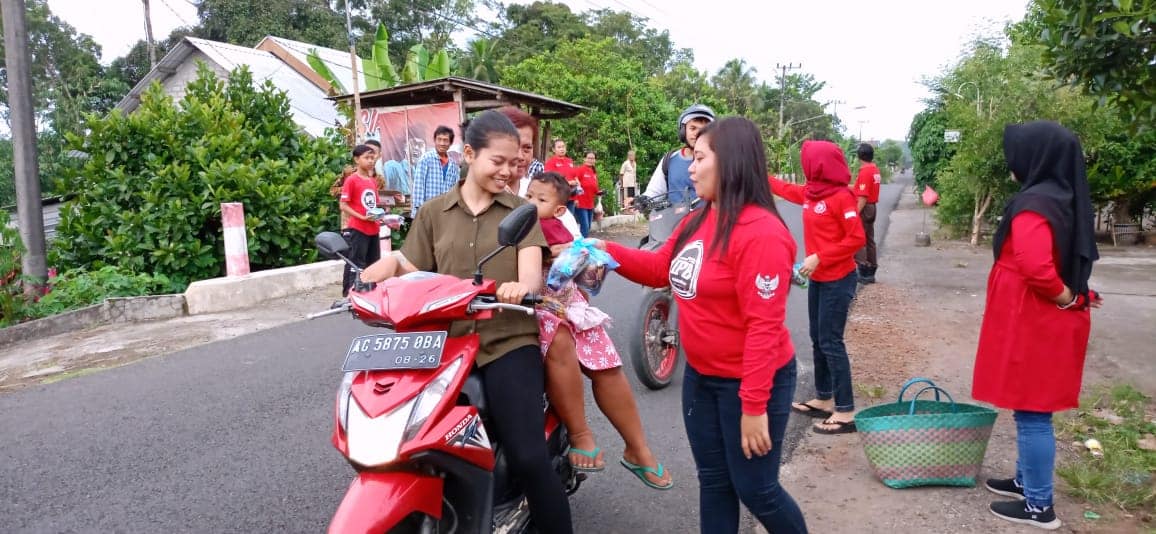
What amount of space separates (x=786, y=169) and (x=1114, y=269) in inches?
1238

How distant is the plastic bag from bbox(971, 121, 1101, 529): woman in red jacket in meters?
1.77

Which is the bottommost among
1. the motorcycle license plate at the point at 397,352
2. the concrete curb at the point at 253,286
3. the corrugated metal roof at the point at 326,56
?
the concrete curb at the point at 253,286

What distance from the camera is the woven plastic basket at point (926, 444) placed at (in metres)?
3.58

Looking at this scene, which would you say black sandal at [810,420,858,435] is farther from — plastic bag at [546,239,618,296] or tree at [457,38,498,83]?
tree at [457,38,498,83]

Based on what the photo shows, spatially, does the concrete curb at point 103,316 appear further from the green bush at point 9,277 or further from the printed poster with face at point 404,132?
the printed poster with face at point 404,132

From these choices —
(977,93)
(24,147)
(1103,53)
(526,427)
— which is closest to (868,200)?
(1103,53)

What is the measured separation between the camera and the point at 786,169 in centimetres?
4194

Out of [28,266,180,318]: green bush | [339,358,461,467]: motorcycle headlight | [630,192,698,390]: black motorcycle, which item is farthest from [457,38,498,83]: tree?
[339,358,461,467]: motorcycle headlight

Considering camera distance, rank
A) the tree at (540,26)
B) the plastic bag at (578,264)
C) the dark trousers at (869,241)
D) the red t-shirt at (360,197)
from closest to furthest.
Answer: the plastic bag at (578,264)
the red t-shirt at (360,197)
the dark trousers at (869,241)
the tree at (540,26)

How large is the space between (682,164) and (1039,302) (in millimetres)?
2807

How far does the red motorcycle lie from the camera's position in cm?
210

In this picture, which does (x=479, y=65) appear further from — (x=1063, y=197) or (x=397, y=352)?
(x=397, y=352)

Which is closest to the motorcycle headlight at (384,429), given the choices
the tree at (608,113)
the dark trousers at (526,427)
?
the dark trousers at (526,427)

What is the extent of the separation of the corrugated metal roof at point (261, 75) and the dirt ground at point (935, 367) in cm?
1771
